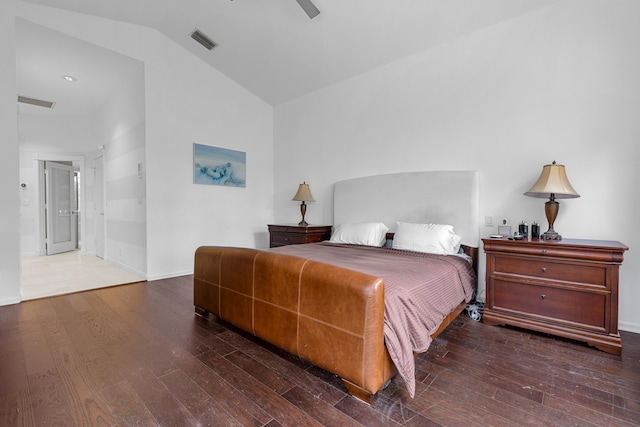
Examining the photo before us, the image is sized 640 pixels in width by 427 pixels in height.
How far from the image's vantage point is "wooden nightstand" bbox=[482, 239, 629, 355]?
2148mm

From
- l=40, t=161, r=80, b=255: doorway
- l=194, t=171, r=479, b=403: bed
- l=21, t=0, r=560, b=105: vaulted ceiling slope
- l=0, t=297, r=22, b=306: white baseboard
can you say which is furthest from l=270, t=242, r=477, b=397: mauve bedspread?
l=40, t=161, r=80, b=255: doorway

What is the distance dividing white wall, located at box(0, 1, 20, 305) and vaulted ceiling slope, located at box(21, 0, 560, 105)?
1.96 ft

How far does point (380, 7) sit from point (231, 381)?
3477 millimetres

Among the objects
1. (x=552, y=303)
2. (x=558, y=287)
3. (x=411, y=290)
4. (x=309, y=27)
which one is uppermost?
(x=309, y=27)

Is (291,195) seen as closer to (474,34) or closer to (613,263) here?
(474,34)

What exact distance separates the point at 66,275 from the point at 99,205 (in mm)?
2158

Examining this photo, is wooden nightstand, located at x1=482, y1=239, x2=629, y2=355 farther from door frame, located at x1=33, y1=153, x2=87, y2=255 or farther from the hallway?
door frame, located at x1=33, y1=153, x2=87, y2=255

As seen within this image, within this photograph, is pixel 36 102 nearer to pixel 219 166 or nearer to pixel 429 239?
pixel 219 166

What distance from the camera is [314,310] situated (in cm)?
170

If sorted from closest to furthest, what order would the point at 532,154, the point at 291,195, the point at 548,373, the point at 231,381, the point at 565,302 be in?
the point at 231,381
the point at 548,373
the point at 565,302
the point at 532,154
the point at 291,195

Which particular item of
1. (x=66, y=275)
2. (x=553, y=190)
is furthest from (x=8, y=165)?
(x=553, y=190)

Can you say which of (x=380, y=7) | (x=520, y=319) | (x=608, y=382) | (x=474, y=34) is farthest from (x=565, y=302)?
(x=380, y=7)

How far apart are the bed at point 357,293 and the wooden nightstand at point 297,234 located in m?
0.78

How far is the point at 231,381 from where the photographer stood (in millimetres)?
1727
